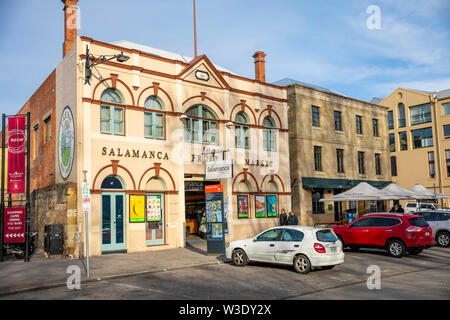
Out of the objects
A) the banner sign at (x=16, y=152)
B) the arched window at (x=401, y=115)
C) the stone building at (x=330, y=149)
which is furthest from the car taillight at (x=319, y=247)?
the arched window at (x=401, y=115)

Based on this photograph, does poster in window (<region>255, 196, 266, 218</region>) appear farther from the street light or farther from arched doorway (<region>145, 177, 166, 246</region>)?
the street light

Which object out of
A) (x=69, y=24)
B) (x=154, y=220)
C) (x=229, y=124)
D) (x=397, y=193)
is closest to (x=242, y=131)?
(x=229, y=124)

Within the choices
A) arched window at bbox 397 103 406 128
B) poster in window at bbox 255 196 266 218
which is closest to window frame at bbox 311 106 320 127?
poster in window at bbox 255 196 266 218

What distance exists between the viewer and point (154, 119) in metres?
21.3

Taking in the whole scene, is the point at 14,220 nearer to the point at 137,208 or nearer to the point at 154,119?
the point at 137,208

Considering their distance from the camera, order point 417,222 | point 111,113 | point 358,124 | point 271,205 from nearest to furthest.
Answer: point 417,222, point 111,113, point 271,205, point 358,124

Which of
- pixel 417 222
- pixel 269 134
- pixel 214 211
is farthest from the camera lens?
pixel 269 134

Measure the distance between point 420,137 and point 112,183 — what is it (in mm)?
44825

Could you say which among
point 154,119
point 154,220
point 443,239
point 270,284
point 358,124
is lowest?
point 270,284

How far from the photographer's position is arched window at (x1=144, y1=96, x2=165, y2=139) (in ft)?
69.4

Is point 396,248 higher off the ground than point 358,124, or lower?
lower

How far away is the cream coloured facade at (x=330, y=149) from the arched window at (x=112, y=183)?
12.6 metres

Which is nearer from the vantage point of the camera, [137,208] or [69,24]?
[137,208]
